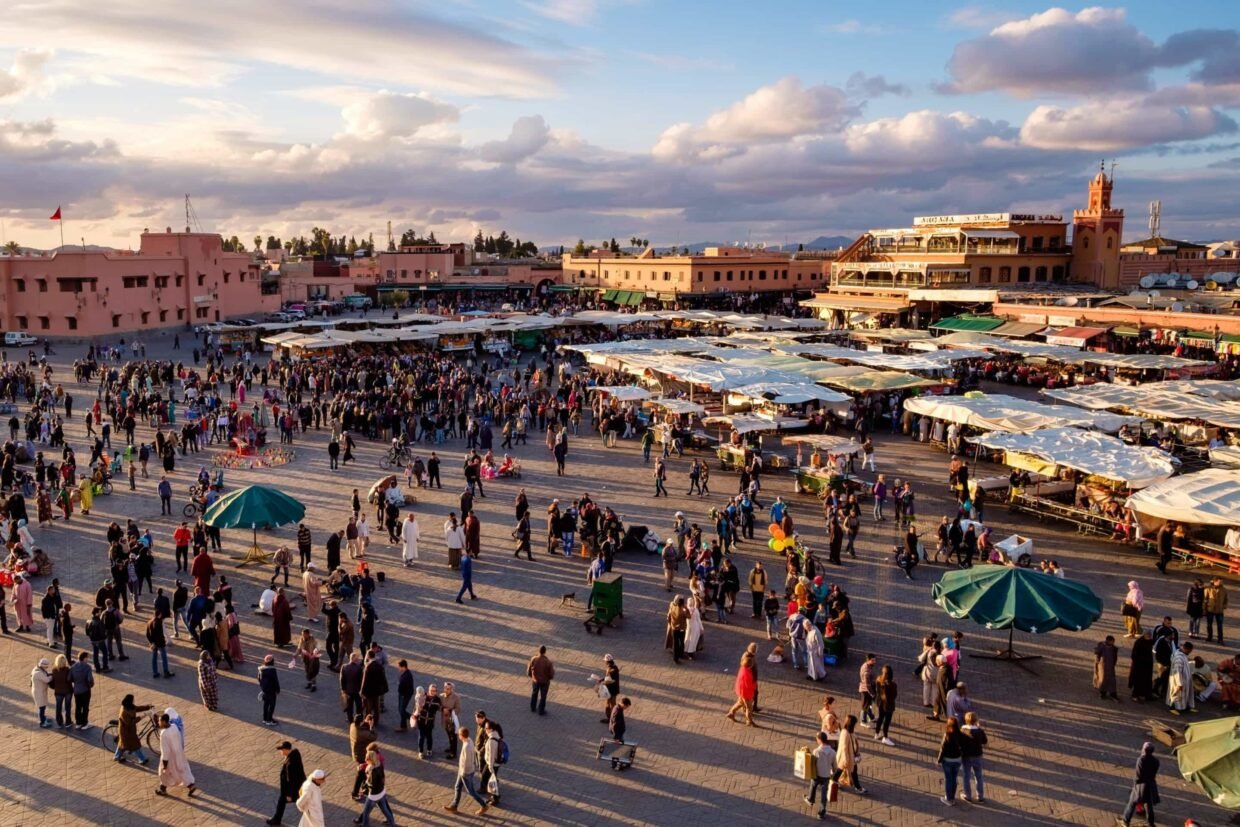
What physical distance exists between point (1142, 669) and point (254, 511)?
1313 cm

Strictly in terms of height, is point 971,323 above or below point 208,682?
Answer: above

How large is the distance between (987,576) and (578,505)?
801 centimetres

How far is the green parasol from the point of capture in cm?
784

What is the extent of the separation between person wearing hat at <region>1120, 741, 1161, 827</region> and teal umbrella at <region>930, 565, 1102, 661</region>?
A: 2.61m

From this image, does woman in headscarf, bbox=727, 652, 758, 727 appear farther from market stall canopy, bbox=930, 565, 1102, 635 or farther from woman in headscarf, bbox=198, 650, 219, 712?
woman in headscarf, bbox=198, 650, 219, 712

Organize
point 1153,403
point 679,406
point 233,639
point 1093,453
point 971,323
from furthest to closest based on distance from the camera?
1. point 971,323
2. point 679,406
3. point 1153,403
4. point 1093,453
5. point 233,639

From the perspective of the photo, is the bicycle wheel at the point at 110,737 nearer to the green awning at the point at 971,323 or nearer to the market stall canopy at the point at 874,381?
the market stall canopy at the point at 874,381

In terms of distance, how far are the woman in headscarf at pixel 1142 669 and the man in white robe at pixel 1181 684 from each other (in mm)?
228

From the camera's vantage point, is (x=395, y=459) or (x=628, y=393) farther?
(x=628, y=393)

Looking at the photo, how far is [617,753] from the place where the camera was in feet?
32.5

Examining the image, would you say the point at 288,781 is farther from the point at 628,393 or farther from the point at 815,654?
the point at 628,393

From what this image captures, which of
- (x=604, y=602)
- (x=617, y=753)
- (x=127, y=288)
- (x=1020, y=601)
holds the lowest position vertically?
(x=617, y=753)

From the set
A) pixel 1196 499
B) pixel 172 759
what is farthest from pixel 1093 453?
pixel 172 759

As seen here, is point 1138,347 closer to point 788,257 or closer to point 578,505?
point 578,505
